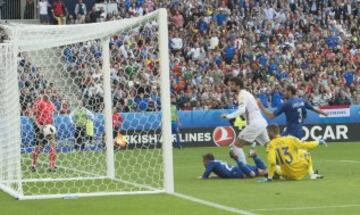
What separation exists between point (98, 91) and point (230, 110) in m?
12.9

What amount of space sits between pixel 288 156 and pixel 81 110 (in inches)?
263

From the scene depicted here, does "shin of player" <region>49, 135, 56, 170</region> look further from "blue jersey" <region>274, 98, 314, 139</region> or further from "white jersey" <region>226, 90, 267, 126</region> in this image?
"blue jersey" <region>274, 98, 314, 139</region>

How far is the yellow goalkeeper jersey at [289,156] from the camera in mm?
18812

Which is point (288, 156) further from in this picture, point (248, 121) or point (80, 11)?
point (80, 11)

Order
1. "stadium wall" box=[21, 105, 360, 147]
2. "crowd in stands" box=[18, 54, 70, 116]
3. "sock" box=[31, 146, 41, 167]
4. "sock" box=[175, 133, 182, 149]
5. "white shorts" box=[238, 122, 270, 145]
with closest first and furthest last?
1. "white shorts" box=[238, 122, 270, 145]
2. "sock" box=[31, 146, 41, 167]
3. "crowd in stands" box=[18, 54, 70, 116]
4. "stadium wall" box=[21, 105, 360, 147]
5. "sock" box=[175, 133, 182, 149]

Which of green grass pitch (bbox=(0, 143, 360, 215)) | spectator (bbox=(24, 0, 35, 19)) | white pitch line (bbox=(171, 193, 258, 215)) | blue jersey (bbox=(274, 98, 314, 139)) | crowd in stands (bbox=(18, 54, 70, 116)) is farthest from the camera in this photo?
spectator (bbox=(24, 0, 35, 19))

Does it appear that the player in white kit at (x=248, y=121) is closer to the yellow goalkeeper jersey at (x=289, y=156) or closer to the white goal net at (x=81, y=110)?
the yellow goalkeeper jersey at (x=289, y=156)

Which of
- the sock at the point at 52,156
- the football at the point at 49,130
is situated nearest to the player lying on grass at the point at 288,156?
the football at the point at 49,130

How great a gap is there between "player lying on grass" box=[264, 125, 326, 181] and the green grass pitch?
1.06ft

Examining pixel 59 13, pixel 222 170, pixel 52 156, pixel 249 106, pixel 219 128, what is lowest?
pixel 222 170

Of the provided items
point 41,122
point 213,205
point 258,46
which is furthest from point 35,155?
point 258,46

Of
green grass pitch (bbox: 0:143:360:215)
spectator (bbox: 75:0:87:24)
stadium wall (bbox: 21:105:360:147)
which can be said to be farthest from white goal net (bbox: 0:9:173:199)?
spectator (bbox: 75:0:87:24)

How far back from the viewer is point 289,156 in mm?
18891

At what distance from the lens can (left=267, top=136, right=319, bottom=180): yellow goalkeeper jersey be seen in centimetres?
1881
